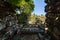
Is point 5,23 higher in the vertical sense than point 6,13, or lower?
lower

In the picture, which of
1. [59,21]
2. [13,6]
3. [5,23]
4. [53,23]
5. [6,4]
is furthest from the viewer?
[13,6]

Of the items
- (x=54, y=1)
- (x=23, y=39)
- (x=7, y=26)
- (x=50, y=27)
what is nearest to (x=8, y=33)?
(x=7, y=26)

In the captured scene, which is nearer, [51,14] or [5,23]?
[51,14]

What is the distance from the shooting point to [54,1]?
7949 millimetres

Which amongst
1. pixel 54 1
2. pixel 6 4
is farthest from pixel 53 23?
pixel 6 4

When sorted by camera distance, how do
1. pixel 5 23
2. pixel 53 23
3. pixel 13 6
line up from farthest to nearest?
pixel 13 6 → pixel 5 23 → pixel 53 23

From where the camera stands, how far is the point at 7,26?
37.8 ft

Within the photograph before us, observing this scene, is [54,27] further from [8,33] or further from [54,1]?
[8,33]

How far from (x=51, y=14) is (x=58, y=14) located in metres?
0.81

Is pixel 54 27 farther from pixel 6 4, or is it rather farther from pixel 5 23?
pixel 6 4

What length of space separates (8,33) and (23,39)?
4.84ft

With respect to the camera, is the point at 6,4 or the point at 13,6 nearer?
the point at 6,4

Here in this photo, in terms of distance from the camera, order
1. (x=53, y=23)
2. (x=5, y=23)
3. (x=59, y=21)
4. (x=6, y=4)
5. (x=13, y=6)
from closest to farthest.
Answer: (x=59, y=21) < (x=53, y=23) < (x=5, y=23) < (x=6, y=4) < (x=13, y=6)

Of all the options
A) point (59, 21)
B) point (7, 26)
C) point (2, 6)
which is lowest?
point (7, 26)
